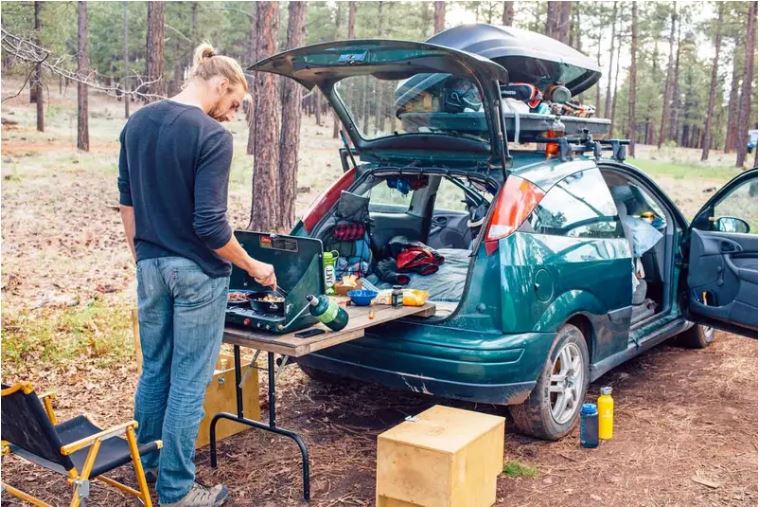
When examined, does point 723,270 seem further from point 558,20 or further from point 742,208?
point 742,208

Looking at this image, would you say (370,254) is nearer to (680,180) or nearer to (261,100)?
(261,100)

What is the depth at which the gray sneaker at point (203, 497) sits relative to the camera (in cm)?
344

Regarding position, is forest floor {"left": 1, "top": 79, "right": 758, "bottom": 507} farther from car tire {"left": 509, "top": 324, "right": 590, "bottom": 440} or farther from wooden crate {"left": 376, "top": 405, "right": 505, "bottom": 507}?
wooden crate {"left": 376, "top": 405, "right": 505, "bottom": 507}

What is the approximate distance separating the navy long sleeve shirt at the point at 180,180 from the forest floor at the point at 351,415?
4.63 feet

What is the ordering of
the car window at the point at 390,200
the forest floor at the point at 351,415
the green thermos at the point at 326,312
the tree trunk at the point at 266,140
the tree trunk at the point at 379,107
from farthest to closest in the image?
1. the tree trunk at the point at 266,140
2. the car window at the point at 390,200
3. the tree trunk at the point at 379,107
4. the forest floor at the point at 351,415
5. the green thermos at the point at 326,312

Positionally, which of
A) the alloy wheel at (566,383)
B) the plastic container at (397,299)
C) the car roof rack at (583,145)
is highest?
the car roof rack at (583,145)

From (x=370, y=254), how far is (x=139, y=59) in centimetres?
5104

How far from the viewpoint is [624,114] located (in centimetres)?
6412

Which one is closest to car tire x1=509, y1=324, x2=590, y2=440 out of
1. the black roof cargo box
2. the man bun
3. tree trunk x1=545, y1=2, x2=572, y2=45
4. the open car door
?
the open car door

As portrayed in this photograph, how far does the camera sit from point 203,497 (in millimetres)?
3531

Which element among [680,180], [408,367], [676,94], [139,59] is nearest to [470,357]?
[408,367]

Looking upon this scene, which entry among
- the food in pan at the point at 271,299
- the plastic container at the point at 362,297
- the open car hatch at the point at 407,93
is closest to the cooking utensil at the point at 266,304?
the food in pan at the point at 271,299

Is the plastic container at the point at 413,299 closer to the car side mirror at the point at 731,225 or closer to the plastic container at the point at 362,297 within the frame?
the plastic container at the point at 362,297

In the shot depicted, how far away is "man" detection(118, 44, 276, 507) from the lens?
3.16 meters
